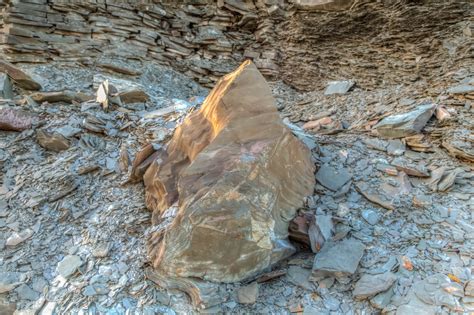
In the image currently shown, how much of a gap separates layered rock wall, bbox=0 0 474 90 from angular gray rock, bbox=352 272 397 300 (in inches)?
152

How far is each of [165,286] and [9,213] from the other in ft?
6.39

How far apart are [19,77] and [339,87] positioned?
5.15 metres

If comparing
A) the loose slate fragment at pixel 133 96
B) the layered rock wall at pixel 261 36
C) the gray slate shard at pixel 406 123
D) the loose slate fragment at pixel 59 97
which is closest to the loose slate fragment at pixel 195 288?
the gray slate shard at pixel 406 123

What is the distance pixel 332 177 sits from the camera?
300 centimetres

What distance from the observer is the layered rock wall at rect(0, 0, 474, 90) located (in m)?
5.05

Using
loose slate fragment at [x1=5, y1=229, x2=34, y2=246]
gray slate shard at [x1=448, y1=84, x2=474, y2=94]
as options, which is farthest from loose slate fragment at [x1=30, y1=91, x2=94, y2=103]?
gray slate shard at [x1=448, y1=84, x2=474, y2=94]

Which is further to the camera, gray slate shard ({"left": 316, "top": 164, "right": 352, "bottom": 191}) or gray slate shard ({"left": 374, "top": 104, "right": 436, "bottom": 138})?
gray slate shard ({"left": 374, "top": 104, "right": 436, "bottom": 138})

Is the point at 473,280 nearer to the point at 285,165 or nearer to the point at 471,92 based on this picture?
the point at 285,165

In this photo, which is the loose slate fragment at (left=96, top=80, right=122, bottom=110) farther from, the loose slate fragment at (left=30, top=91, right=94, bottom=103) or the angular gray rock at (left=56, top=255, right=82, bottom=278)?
the angular gray rock at (left=56, top=255, right=82, bottom=278)

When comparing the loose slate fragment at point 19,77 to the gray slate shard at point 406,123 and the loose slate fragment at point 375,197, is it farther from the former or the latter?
the gray slate shard at point 406,123

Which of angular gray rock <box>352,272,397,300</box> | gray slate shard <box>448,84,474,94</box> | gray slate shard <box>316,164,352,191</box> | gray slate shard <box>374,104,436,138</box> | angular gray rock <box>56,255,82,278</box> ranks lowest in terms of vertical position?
angular gray rock <box>56,255,82,278</box>

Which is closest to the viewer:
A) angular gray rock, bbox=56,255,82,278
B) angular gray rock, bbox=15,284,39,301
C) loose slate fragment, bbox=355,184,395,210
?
angular gray rock, bbox=15,284,39,301

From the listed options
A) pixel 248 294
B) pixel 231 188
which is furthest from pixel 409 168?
pixel 248 294

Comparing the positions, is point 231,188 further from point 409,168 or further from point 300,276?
point 409,168
